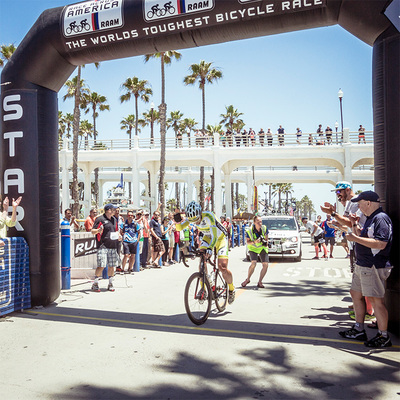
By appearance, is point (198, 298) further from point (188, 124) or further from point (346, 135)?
point (188, 124)

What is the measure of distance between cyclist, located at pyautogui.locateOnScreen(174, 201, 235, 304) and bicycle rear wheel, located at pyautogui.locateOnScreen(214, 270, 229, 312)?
78 mm

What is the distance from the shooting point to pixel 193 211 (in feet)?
19.5

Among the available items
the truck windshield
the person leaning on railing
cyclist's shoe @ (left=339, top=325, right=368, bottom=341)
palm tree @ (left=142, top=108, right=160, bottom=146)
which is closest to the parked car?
the truck windshield

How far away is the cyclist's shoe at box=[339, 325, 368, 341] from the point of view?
5.02 meters

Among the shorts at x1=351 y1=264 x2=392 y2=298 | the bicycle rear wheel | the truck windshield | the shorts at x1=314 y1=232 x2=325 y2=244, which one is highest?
the truck windshield

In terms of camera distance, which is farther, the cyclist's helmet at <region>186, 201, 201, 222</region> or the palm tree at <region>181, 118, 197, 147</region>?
the palm tree at <region>181, 118, 197, 147</region>

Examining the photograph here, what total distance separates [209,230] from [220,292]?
1.10 metres

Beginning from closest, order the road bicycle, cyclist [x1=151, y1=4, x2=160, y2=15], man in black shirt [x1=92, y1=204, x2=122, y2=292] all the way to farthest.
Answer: the road bicycle
cyclist [x1=151, y1=4, x2=160, y2=15]
man in black shirt [x1=92, y1=204, x2=122, y2=292]

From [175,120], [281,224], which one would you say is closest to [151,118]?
[175,120]

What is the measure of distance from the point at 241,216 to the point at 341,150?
8.98 meters

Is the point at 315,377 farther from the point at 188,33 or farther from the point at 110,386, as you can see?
the point at 188,33

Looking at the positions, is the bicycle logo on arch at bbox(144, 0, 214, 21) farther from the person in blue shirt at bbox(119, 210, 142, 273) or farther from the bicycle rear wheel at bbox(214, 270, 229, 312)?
the person in blue shirt at bbox(119, 210, 142, 273)

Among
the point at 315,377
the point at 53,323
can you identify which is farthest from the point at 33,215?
the point at 315,377

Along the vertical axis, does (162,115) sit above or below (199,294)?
above
